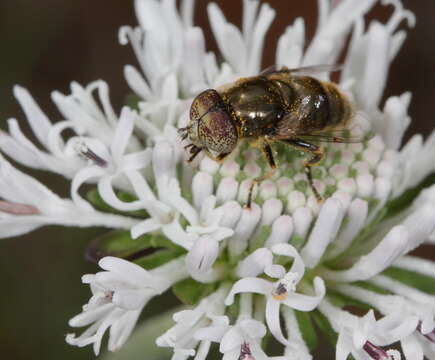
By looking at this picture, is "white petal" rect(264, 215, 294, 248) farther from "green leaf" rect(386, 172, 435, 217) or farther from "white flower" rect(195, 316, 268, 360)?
"green leaf" rect(386, 172, 435, 217)

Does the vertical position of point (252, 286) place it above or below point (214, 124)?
below

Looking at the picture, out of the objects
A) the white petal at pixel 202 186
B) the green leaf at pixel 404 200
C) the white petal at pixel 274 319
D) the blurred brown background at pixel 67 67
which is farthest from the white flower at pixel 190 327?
the blurred brown background at pixel 67 67

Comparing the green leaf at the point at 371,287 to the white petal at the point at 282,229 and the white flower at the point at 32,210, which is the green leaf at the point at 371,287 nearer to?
the white petal at the point at 282,229

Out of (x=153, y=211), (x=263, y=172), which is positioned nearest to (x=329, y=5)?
(x=263, y=172)

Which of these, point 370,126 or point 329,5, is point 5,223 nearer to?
point 370,126

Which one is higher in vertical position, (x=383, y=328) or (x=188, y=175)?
(x=188, y=175)

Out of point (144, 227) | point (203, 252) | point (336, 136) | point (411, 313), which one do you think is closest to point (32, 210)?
point (144, 227)

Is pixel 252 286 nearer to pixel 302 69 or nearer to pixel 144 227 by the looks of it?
pixel 144 227
